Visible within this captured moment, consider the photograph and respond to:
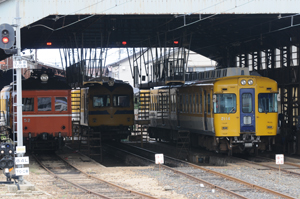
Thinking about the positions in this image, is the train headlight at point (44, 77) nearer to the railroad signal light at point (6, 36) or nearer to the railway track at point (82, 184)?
the railway track at point (82, 184)

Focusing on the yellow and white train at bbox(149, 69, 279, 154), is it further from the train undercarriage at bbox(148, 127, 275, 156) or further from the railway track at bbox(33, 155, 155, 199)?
the railway track at bbox(33, 155, 155, 199)

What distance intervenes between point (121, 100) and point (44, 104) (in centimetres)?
586

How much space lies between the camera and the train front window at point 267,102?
19344mm

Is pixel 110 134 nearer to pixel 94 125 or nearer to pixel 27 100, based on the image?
pixel 94 125

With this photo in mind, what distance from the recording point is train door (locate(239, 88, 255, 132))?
19.1 metres

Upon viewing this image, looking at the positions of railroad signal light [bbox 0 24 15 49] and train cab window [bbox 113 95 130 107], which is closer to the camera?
railroad signal light [bbox 0 24 15 49]

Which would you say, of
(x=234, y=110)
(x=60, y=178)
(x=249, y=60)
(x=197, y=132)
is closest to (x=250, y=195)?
(x=60, y=178)

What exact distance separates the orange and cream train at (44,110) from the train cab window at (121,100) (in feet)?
16.3

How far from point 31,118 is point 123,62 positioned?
139 feet

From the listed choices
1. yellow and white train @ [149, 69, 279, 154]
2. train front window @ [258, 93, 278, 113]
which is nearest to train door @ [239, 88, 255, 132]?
yellow and white train @ [149, 69, 279, 154]

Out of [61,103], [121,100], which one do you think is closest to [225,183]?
[61,103]

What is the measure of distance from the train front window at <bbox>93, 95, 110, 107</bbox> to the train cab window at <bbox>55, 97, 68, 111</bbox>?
182 inches

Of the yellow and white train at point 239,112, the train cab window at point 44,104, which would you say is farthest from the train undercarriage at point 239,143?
the train cab window at point 44,104

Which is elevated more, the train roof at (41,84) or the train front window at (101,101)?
the train roof at (41,84)
